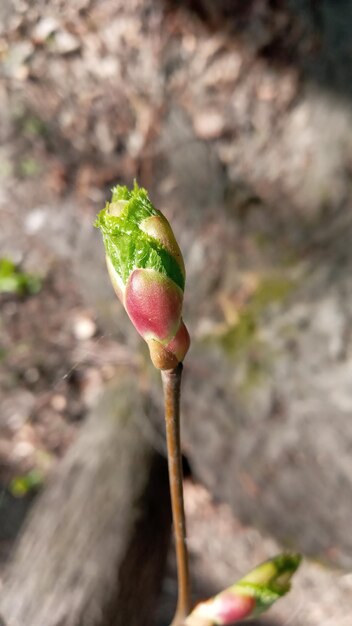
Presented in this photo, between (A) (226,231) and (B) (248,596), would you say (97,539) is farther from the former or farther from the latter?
(A) (226,231)

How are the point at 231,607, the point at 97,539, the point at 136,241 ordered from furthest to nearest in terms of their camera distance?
the point at 97,539
the point at 231,607
the point at 136,241

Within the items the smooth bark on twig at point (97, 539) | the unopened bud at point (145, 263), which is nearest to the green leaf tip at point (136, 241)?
the unopened bud at point (145, 263)

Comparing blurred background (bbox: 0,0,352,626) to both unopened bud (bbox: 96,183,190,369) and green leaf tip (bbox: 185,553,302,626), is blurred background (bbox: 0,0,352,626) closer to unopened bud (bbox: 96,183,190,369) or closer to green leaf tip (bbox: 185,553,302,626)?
green leaf tip (bbox: 185,553,302,626)

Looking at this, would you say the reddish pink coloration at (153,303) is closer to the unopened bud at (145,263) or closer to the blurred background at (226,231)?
the unopened bud at (145,263)

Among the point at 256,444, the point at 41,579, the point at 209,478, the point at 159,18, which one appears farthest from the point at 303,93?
the point at 41,579

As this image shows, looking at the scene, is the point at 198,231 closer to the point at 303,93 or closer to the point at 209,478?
the point at 303,93

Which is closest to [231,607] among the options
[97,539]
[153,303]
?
[153,303]

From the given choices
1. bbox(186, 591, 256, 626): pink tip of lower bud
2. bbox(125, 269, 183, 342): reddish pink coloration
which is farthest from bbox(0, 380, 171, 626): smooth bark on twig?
bbox(125, 269, 183, 342): reddish pink coloration
